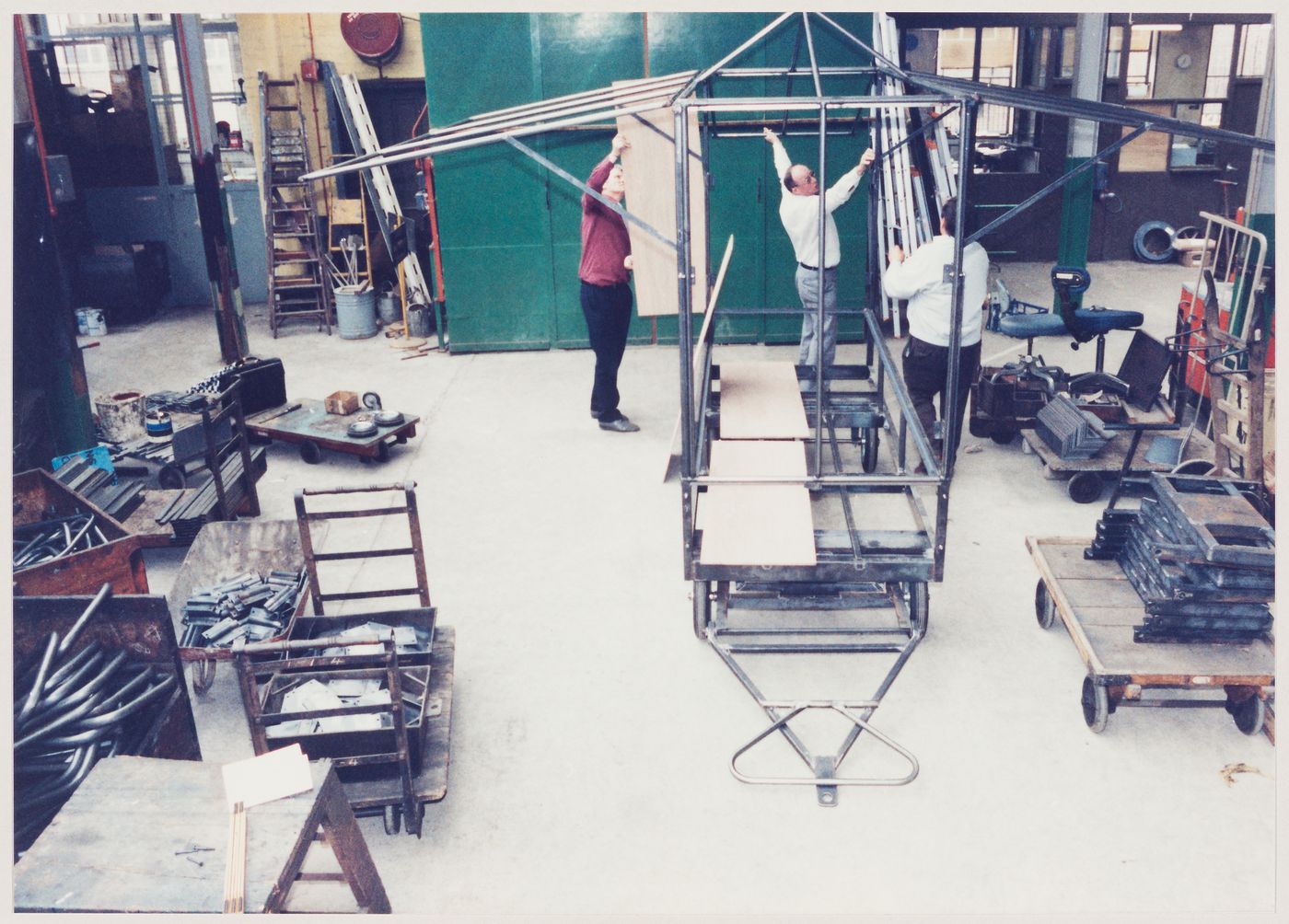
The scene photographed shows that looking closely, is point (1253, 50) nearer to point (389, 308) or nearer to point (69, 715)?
point (389, 308)

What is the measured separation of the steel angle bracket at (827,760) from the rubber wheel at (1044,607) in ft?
4.46

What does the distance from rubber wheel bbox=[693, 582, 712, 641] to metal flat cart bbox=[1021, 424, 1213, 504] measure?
3.18m

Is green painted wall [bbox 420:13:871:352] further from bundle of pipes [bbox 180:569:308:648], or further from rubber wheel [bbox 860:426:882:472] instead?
bundle of pipes [bbox 180:569:308:648]

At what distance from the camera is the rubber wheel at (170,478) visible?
24.9 ft

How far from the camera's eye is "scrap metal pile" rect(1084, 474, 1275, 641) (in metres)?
4.59

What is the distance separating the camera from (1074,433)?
284 inches

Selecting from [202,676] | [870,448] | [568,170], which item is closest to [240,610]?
[202,676]

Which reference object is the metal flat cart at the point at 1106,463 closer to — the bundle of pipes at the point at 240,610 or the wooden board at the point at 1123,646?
the wooden board at the point at 1123,646

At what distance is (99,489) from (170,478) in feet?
2.43

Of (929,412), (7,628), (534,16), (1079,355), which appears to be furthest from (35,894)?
(1079,355)

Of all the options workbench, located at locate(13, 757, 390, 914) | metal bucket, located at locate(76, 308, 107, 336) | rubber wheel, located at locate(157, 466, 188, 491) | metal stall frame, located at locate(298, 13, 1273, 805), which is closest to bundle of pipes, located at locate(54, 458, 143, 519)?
rubber wheel, located at locate(157, 466, 188, 491)

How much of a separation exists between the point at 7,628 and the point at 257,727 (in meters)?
0.92

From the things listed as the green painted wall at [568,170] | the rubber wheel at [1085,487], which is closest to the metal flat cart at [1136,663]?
the rubber wheel at [1085,487]

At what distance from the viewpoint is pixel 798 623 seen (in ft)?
18.7
